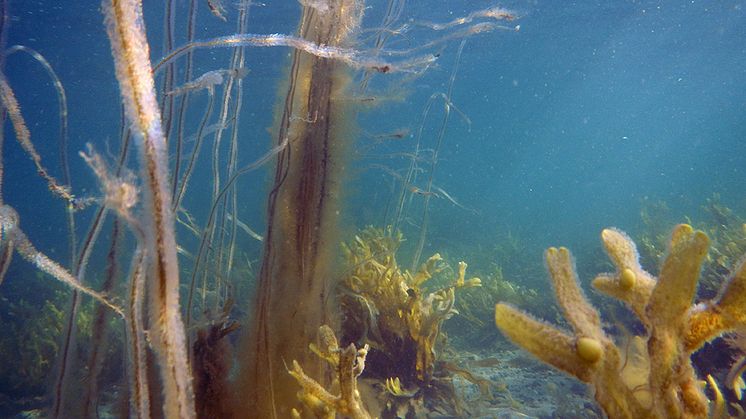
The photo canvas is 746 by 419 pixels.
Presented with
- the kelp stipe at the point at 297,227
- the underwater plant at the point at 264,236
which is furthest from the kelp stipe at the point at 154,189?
the kelp stipe at the point at 297,227

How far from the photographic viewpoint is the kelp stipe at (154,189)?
30.8 inches

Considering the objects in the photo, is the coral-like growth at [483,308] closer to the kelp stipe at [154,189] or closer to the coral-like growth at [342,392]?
the coral-like growth at [342,392]

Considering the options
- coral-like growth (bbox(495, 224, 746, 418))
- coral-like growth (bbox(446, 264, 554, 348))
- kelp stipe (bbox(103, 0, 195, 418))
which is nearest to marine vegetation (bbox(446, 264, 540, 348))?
coral-like growth (bbox(446, 264, 554, 348))

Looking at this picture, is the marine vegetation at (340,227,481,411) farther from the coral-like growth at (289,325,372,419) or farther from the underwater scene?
the coral-like growth at (289,325,372,419)

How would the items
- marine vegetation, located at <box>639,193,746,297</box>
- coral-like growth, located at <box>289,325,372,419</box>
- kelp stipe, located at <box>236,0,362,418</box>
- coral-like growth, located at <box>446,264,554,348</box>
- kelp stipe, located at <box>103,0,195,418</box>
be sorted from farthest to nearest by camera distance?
coral-like growth, located at <box>446,264,554,348</box> → marine vegetation, located at <box>639,193,746,297</box> → kelp stipe, located at <box>236,0,362,418</box> → coral-like growth, located at <box>289,325,372,419</box> → kelp stipe, located at <box>103,0,195,418</box>

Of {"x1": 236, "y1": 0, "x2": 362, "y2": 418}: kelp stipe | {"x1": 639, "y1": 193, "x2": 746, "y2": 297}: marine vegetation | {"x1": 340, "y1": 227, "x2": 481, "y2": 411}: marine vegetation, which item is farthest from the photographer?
{"x1": 639, "y1": 193, "x2": 746, "y2": 297}: marine vegetation

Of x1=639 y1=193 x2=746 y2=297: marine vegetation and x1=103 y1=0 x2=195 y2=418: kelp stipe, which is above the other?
x1=639 y1=193 x2=746 y2=297: marine vegetation

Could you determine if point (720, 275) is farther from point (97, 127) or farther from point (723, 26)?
point (97, 127)

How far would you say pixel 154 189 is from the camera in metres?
0.81

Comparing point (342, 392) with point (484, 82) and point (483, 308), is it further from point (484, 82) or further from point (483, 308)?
point (484, 82)

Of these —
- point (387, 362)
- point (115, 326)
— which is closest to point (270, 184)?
point (387, 362)

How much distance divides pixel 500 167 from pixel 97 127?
446 ft

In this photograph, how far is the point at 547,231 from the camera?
23.9 m

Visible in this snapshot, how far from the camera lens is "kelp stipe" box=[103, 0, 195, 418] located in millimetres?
782
